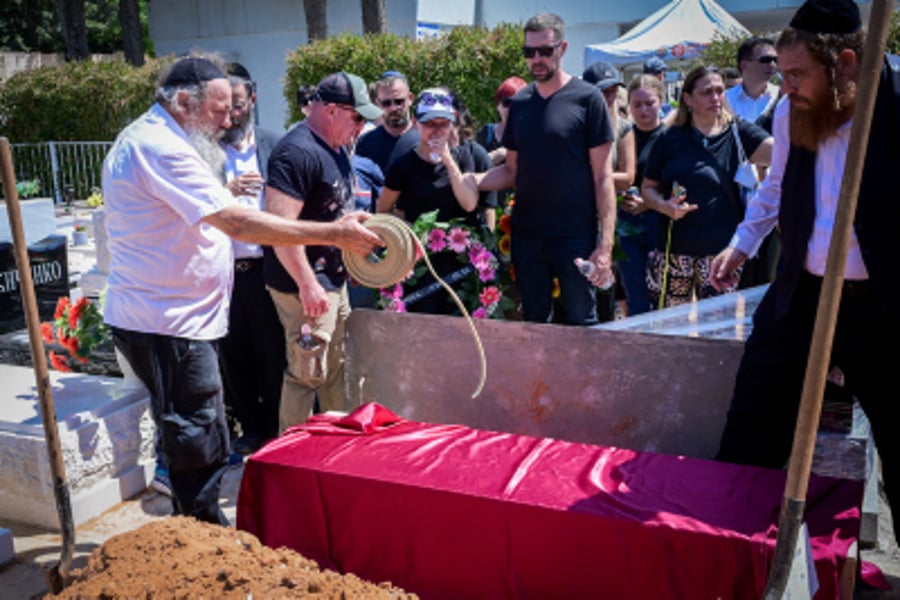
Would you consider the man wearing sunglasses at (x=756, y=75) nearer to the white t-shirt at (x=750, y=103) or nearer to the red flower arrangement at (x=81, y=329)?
the white t-shirt at (x=750, y=103)

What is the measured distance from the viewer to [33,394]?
178 inches


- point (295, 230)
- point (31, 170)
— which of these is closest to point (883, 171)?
point (295, 230)

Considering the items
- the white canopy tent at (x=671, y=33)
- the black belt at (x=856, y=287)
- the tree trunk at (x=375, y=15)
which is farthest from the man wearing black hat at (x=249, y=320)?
the tree trunk at (x=375, y=15)

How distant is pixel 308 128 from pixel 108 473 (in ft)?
6.18

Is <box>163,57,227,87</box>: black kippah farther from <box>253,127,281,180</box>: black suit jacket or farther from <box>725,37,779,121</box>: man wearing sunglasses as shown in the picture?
<box>725,37,779,121</box>: man wearing sunglasses

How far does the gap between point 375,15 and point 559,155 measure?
15.2m

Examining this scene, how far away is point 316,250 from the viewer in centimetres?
405

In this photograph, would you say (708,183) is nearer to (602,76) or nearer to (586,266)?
(586,266)

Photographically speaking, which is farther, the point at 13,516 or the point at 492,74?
the point at 492,74

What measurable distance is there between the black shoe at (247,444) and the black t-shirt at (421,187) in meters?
1.49

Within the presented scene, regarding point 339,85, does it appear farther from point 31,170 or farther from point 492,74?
point 31,170

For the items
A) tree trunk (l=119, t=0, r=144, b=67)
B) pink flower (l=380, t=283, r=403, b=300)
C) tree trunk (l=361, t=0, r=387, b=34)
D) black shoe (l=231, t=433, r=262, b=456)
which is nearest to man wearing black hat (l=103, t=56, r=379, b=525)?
black shoe (l=231, t=433, r=262, b=456)

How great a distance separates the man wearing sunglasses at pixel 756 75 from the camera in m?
5.85

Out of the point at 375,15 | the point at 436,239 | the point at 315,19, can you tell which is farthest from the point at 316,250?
the point at 315,19
